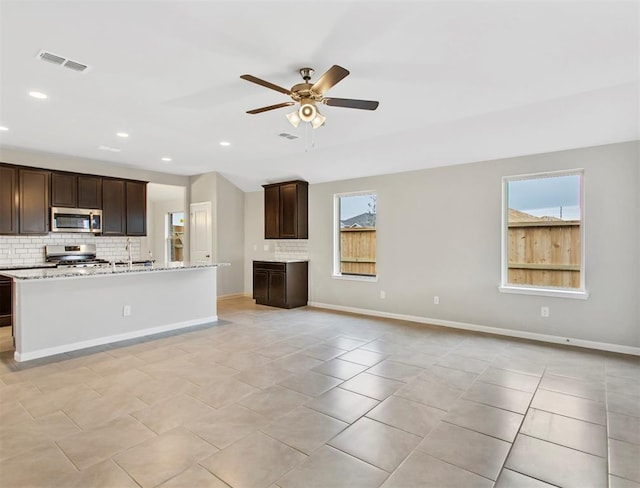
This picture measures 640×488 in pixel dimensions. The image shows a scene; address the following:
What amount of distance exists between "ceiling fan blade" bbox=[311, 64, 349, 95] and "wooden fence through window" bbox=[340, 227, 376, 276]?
3.69 meters

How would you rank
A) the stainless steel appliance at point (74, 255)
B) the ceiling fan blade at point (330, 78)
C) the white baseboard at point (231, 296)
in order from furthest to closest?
the white baseboard at point (231, 296)
the stainless steel appliance at point (74, 255)
the ceiling fan blade at point (330, 78)

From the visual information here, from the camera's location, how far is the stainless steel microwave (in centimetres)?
583

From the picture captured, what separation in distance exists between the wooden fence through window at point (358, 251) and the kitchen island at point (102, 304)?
2.38 metres

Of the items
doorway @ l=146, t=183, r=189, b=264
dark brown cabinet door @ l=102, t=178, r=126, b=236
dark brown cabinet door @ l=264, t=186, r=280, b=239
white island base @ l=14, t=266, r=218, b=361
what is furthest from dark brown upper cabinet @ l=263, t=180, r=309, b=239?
doorway @ l=146, t=183, r=189, b=264

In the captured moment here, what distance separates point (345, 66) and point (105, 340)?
4.04 meters

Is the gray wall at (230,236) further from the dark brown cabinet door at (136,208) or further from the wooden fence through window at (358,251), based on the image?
the wooden fence through window at (358,251)

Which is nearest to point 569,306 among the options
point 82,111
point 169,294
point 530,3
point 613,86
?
point 613,86

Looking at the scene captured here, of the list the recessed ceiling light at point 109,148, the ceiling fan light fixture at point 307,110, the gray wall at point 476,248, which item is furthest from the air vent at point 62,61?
the gray wall at point 476,248

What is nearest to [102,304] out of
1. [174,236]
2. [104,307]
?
[104,307]

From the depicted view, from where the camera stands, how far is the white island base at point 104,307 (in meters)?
3.80

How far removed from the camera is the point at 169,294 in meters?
5.01

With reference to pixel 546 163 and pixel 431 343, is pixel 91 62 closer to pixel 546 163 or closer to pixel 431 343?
pixel 431 343

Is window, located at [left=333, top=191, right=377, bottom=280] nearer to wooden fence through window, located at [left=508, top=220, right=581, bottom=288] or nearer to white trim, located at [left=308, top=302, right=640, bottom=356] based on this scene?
white trim, located at [left=308, top=302, right=640, bottom=356]

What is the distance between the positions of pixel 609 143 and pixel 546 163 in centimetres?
62
